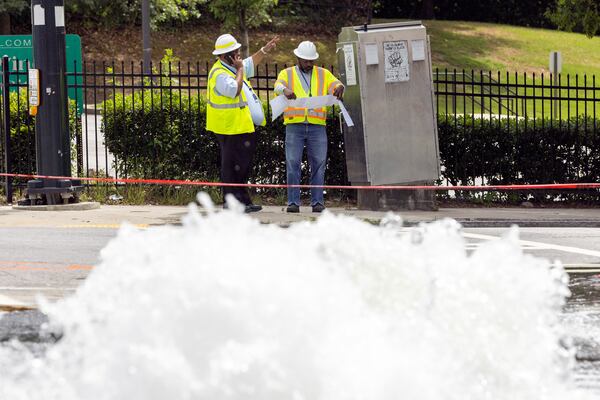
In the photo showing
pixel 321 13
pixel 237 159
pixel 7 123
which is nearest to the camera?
pixel 237 159

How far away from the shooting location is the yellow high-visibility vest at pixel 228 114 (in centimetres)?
1334

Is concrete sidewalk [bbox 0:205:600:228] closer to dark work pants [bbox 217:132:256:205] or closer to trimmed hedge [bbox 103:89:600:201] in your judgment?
dark work pants [bbox 217:132:256:205]

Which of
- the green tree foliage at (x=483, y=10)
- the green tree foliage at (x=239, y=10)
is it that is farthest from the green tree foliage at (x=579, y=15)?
the green tree foliage at (x=483, y=10)

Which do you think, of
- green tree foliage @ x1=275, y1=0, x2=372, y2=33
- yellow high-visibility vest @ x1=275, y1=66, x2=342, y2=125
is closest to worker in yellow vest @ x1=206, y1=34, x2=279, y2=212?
yellow high-visibility vest @ x1=275, y1=66, x2=342, y2=125

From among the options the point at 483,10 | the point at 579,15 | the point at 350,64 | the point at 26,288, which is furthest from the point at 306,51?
the point at 483,10

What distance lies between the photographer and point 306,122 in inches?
552

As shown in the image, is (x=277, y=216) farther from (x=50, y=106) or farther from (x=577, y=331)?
(x=577, y=331)

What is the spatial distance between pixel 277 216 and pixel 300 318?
33.1 ft

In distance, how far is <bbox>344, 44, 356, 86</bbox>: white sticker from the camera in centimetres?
1450

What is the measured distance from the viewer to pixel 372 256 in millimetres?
4227

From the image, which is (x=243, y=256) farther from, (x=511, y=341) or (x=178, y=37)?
(x=178, y=37)

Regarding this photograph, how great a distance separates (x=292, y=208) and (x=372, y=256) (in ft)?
32.3

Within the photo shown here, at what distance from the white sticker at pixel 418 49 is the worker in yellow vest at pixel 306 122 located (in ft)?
3.35

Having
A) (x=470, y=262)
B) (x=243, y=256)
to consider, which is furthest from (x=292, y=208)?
(x=243, y=256)
